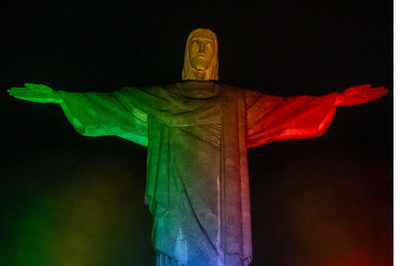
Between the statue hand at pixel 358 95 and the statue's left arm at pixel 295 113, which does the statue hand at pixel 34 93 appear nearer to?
the statue's left arm at pixel 295 113

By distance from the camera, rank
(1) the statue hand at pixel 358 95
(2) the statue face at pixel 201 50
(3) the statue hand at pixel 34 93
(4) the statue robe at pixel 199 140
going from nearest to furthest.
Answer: (4) the statue robe at pixel 199 140, (3) the statue hand at pixel 34 93, (1) the statue hand at pixel 358 95, (2) the statue face at pixel 201 50

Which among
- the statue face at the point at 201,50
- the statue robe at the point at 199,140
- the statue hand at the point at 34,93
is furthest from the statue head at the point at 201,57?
the statue hand at the point at 34,93

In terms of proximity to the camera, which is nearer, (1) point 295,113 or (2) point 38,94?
(2) point 38,94

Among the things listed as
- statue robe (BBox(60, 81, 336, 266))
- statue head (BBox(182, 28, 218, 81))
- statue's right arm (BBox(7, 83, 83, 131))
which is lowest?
statue robe (BBox(60, 81, 336, 266))

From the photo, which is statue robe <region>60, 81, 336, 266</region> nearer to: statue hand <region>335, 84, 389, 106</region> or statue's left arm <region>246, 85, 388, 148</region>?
statue's left arm <region>246, 85, 388, 148</region>

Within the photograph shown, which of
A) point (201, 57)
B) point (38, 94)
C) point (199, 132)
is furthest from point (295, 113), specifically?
point (38, 94)

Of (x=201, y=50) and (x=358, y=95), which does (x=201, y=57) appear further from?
(x=358, y=95)

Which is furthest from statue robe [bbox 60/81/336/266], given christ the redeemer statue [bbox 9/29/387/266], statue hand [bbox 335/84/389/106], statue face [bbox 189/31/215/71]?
statue face [bbox 189/31/215/71]
